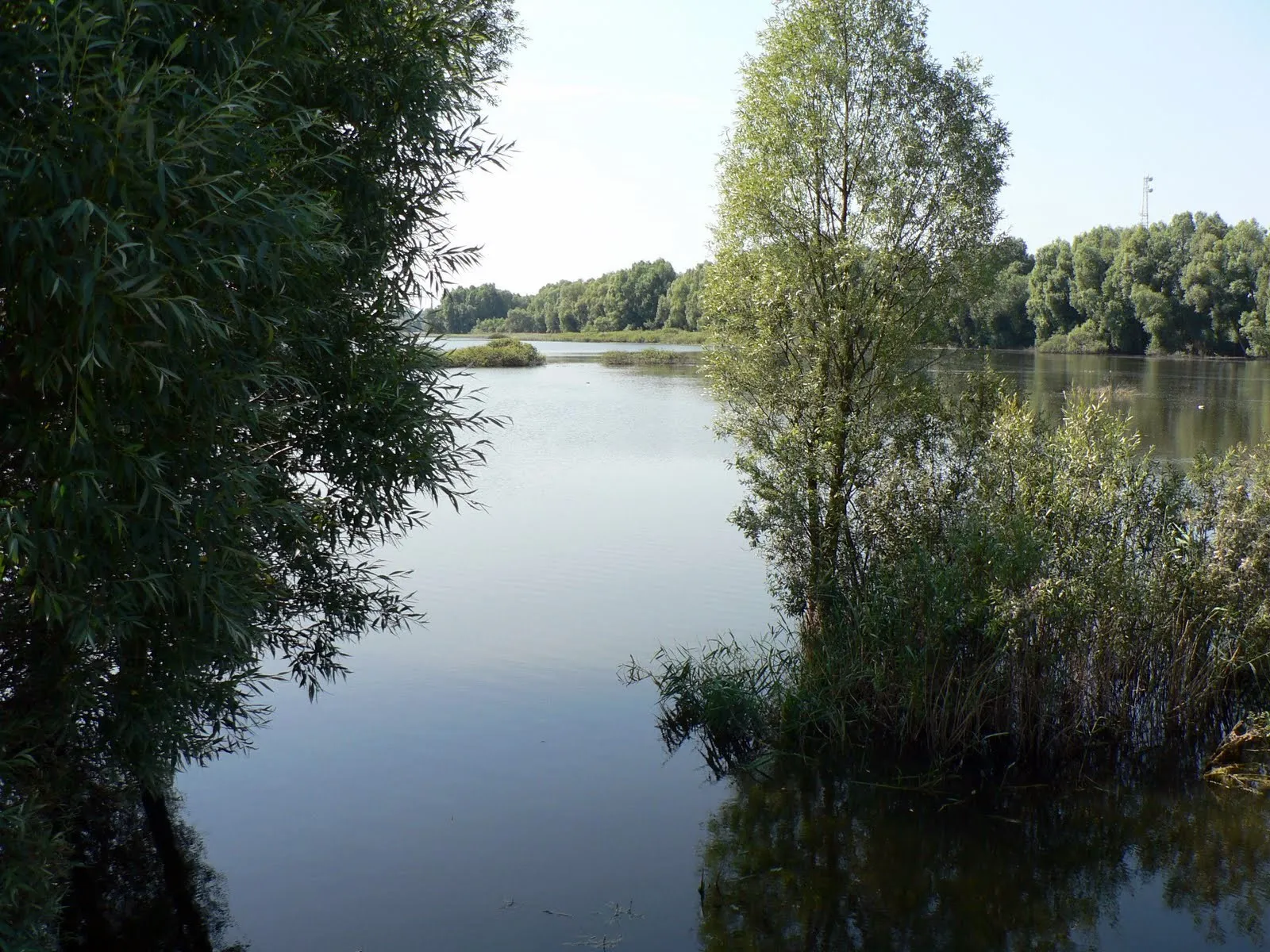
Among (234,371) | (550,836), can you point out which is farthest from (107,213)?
(550,836)

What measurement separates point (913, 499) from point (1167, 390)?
38.8 m

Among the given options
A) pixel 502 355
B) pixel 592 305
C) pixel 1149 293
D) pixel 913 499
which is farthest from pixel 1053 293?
pixel 913 499

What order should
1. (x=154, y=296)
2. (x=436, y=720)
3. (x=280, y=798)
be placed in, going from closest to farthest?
1. (x=154, y=296)
2. (x=280, y=798)
3. (x=436, y=720)

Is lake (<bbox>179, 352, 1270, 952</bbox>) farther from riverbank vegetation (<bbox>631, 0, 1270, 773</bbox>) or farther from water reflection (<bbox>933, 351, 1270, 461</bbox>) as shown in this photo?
water reflection (<bbox>933, 351, 1270, 461</bbox>)

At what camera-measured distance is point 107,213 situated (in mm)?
5441

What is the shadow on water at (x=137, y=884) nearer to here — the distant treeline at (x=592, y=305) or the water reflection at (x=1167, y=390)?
the water reflection at (x=1167, y=390)

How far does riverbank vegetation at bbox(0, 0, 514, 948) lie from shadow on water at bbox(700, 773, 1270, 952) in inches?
180

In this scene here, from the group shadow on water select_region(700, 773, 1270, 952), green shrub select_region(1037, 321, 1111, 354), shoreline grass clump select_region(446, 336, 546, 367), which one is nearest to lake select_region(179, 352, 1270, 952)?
shadow on water select_region(700, 773, 1270, 952)

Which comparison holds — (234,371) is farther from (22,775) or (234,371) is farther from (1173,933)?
(1173,933)

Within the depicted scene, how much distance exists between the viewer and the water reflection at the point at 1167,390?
2795 cm

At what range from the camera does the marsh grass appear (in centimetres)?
1102

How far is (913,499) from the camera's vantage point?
13.4 meters

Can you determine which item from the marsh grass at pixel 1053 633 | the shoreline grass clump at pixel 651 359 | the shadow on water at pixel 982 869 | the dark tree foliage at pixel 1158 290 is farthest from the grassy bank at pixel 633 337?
the shadow on water at pixel 982 869

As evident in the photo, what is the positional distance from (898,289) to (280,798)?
10588 millimetres
